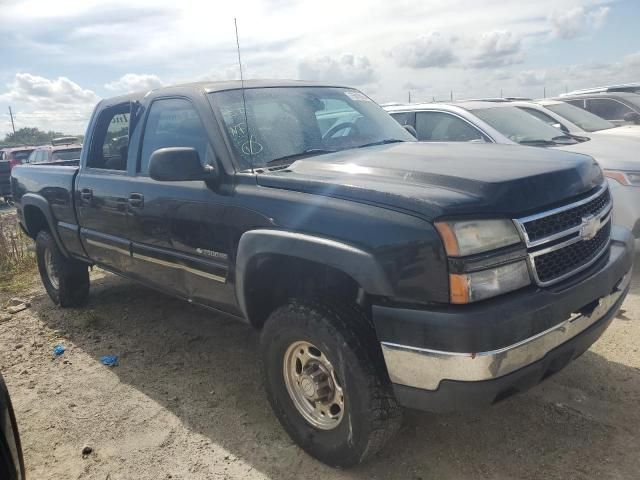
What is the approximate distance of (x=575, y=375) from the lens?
344 cm

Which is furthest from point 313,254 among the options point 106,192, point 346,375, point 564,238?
point 106,192

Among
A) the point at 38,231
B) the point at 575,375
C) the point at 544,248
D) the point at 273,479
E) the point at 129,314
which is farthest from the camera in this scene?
the point at 38,231

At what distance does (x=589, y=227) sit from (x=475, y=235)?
0.75m

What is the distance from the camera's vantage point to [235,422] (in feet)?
10.7

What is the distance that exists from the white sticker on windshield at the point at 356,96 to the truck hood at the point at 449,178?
3.30 feet

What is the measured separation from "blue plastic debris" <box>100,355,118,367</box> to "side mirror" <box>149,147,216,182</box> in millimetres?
1864

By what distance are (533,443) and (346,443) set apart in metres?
0.98

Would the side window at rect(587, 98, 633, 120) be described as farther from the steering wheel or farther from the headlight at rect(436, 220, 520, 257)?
the headlight at rect(436, 220, 520, 257)

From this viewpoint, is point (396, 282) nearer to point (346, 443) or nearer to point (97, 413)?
point (346, 443)

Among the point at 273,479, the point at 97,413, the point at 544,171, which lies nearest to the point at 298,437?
the point at 273,479

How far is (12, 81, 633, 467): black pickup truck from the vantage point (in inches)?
86.6

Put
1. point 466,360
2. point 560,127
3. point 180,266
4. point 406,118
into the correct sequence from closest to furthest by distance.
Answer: point 466,360 → point 180,266 → point 406,118 → point 560,127

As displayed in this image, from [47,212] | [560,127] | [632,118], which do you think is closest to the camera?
[47,212]

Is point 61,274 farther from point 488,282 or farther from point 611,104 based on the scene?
point 611,104
